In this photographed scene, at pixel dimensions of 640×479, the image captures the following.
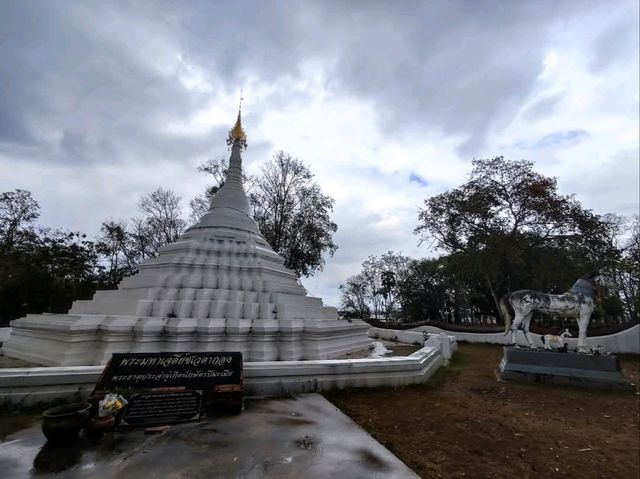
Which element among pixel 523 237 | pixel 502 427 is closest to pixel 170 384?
pixel 502 427

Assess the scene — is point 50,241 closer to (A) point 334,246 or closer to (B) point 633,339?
(A) point 334,246

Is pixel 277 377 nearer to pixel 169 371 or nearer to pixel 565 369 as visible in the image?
pixel 169 371

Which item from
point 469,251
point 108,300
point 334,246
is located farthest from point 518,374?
point 334,246

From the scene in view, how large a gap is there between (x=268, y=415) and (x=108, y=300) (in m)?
6.43

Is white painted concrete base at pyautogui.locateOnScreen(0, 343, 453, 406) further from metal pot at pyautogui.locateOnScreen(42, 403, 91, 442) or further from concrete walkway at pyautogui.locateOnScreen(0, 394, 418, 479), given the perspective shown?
metal pot at pyautogui.locateOnScreen(42, 403, 91, 442)

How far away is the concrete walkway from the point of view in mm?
3018

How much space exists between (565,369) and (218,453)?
8.16 meters

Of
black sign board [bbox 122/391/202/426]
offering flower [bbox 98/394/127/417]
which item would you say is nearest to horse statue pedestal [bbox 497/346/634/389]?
black sign board [bbox 122/391/202/426]

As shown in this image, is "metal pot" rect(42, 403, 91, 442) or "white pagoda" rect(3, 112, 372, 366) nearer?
"metal pot" rect(42, 403, 91, 442)

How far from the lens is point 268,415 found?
4.54 metres

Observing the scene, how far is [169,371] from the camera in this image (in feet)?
15.1

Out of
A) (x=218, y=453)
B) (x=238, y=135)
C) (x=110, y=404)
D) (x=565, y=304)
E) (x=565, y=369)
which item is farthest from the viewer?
(x=238, y=135)

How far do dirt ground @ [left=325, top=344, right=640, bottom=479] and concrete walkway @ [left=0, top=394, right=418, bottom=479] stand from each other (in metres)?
0.54

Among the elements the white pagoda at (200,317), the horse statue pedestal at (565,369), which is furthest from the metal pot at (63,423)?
the horse statue pedestal at (565,369)
